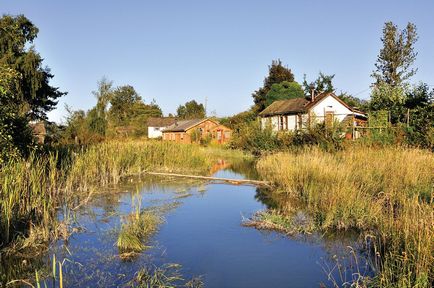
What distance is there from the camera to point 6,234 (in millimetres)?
6195

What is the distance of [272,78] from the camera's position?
171ft

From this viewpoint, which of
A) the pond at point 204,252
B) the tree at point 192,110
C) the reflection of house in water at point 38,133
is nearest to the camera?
the pond at point 204,252

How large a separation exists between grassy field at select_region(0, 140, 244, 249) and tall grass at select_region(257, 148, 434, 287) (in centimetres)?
533

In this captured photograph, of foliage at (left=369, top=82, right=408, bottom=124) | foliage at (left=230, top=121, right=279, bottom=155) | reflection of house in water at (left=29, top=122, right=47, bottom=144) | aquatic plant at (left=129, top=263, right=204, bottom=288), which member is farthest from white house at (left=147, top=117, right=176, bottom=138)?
aquatic plant at (left=129, top=263, right=204, bottom=288)

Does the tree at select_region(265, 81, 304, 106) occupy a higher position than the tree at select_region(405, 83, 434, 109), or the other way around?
the tree at select_region(265, 81, 304, 106)

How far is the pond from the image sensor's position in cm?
547

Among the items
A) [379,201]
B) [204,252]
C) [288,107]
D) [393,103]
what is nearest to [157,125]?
[288,107]

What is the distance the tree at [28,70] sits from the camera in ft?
83.3

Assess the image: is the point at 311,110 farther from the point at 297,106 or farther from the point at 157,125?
the point at 157,125

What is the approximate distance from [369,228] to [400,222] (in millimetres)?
1897

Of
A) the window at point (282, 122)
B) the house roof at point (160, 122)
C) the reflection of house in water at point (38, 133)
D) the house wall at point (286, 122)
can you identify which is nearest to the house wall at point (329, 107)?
the house wall at point (286, 122)

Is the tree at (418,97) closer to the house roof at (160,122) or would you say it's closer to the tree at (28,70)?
the tree at (28,70)

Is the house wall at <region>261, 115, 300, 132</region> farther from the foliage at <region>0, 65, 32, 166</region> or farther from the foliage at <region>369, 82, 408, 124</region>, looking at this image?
the foliage at <region>0, 65, 32, 166</region>

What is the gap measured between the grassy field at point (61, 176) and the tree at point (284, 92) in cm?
2694
